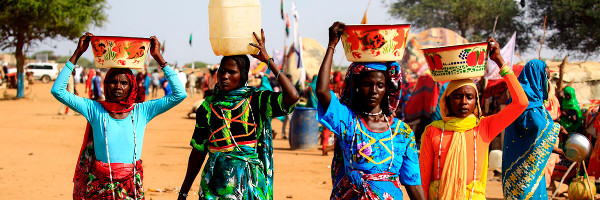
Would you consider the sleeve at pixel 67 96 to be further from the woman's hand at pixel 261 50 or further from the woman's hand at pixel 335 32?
the woman's hand at pixel 335 32

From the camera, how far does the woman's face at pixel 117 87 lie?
4602 millimetres

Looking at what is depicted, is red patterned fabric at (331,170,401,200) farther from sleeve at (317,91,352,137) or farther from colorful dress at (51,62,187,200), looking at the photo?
colorful dress at (51,62,187,200)

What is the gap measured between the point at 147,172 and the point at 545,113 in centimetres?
642

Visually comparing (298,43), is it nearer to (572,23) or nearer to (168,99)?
(168,99)

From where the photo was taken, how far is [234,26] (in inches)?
160

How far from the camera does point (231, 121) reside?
4004mm

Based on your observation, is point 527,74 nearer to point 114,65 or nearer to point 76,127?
point 114,65

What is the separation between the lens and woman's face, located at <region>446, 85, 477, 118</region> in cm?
434

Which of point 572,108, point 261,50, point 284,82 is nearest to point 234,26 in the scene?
point 261,50

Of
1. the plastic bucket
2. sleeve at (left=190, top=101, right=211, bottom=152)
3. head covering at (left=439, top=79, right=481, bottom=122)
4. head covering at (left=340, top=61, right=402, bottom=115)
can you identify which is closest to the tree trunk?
the plastic bucket

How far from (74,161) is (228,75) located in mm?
7960

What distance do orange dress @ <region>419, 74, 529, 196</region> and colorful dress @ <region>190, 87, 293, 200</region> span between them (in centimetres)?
105

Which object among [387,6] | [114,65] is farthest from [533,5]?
[114,65]

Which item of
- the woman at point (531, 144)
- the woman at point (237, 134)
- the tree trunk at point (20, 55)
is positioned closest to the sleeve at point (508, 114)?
the woman at point (531, 144)
